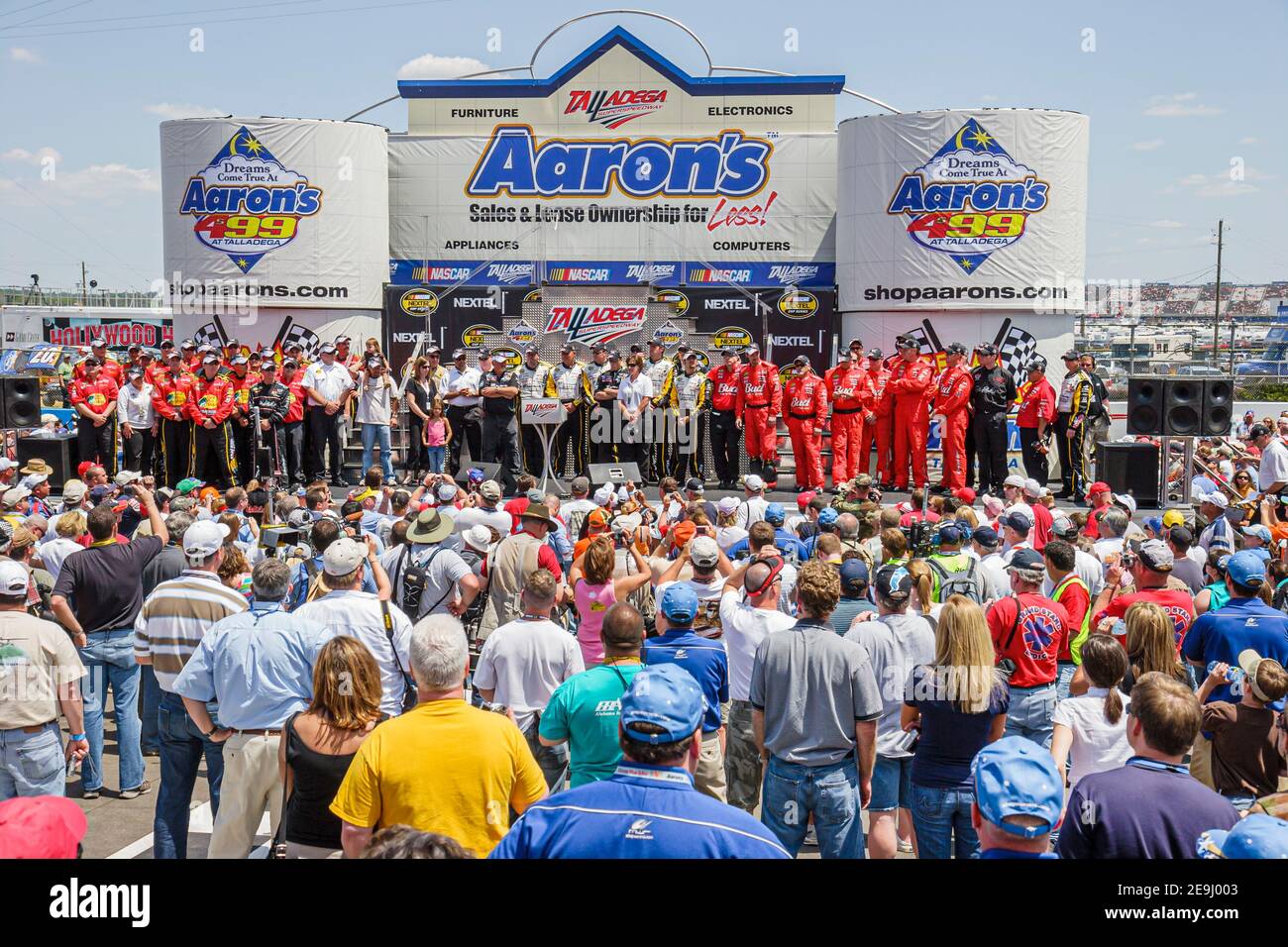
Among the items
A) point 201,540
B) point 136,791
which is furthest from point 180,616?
point 136,791

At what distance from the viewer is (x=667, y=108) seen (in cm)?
1778

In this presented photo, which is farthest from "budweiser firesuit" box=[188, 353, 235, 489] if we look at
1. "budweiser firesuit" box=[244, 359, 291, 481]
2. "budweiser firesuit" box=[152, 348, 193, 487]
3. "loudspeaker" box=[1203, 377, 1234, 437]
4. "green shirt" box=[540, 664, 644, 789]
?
"loudspeaker" box=[1203, 377, 1234, 437]

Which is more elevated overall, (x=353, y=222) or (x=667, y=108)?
(x=667, y=108)

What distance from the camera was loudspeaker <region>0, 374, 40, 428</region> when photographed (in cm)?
1309

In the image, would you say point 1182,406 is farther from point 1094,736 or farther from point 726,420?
point 1094,736

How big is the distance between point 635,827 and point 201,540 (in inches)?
133

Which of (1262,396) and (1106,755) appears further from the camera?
(1262,396)

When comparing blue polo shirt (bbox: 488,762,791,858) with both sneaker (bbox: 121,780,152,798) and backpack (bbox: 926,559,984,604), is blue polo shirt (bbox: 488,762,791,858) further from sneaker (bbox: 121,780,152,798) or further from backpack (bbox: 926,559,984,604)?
sneaker (bbox: 121,780,152,798)

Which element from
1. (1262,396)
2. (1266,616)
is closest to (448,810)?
(1266,616)

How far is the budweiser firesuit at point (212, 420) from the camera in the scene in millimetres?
13531

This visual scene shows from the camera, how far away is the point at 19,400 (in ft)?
43.3

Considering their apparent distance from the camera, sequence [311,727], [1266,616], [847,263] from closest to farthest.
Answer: [311,727] < [1266,616] < [847,263]
